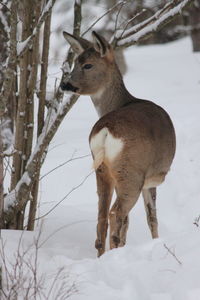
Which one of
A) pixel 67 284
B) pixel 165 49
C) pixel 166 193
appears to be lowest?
pixel 67 284

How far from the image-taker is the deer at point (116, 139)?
15.6 ft

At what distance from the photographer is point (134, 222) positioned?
262 inches

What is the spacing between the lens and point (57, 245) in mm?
5145

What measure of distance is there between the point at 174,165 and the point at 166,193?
89cm

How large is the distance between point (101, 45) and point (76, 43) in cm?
22

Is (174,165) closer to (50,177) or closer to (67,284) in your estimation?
(50,177)

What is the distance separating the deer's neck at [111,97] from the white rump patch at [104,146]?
88 centimetres

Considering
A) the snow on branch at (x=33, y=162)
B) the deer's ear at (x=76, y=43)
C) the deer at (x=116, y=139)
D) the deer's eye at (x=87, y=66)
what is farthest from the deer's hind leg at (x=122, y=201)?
the deer's ear at (x=76, y=43)

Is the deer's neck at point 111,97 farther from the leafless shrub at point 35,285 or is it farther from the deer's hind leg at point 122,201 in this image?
the leafless shrub at point 35,285

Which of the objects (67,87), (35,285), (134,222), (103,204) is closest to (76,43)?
(67,87)

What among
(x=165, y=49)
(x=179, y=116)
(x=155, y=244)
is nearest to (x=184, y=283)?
(x=155, y=244)

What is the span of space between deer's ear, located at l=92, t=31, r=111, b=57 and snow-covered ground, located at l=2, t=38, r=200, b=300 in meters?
0.96

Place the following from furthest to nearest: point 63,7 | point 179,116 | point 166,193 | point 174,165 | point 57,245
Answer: point 63,7
point 179,116
point 174,165
point 166,193
point 57,245

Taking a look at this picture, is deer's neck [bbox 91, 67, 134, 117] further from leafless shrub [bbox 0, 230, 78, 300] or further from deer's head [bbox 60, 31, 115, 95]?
leafless shrub [bbox 0, 230, 78, 300]
